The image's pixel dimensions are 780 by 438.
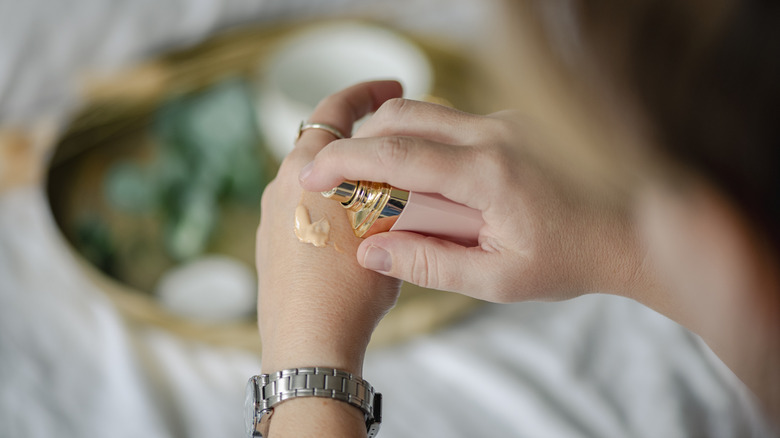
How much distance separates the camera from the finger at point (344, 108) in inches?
22.9

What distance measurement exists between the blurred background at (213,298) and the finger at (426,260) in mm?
230

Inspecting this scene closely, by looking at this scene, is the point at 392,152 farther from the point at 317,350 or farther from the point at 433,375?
the point at 433,375

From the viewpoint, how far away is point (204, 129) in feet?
2.93

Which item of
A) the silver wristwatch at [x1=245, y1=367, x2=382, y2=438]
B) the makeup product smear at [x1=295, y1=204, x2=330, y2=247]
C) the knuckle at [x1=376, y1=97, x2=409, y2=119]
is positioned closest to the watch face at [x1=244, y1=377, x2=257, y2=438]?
the silver wristwatch at [x1=245, y1=367, x2=382, y2=438]

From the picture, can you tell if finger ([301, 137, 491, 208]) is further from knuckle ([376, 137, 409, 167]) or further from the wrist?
the wrist

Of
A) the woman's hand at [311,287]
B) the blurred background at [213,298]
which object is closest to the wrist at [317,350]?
the woman's hand at [311,287]

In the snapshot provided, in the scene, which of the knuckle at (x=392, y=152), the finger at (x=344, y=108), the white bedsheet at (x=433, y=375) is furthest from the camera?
the white bedsheet at (x=433, y=375)

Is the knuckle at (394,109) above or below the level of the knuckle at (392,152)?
above

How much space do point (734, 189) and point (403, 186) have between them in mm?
226

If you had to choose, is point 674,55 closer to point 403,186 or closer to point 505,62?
point 505,62

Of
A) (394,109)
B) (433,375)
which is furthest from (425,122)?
(433,375)

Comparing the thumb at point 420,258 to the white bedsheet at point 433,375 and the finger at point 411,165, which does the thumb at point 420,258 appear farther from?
the white bedsheet at point 433,375

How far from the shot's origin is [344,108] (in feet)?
1.97

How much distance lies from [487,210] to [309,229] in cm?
15
